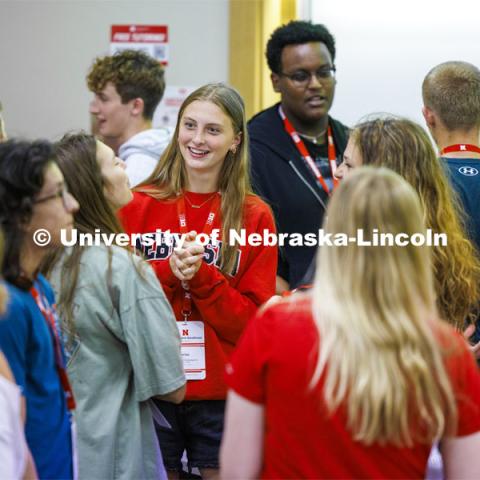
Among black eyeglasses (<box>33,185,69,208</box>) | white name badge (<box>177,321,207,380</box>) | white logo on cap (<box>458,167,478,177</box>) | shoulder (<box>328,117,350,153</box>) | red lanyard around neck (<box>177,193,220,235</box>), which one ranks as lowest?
white name badge (<box>177,321,207,380</box>)

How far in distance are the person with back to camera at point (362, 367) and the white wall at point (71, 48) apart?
3.81 meters

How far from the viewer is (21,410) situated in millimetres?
1701

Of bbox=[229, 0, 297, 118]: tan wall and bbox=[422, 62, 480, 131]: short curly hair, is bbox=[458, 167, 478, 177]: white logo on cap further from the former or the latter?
bbox=[229, 0, 297, 118]: tan wall

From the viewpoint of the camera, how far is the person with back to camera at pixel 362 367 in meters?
1.51

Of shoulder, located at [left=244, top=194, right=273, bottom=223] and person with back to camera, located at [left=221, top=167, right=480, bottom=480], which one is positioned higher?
shoulder, located at [left=244, top=194, right=273, bottom=223]

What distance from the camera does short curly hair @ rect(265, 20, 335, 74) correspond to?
368cm

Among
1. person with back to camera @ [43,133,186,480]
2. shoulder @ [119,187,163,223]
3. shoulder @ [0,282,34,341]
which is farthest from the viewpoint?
shoulder @ [119,187,163,223]

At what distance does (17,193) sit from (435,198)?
107 cm

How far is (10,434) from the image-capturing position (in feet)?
5.20

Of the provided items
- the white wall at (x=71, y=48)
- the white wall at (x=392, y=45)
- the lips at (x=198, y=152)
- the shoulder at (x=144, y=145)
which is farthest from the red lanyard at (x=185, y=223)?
the white wall at (x=71, y=48)

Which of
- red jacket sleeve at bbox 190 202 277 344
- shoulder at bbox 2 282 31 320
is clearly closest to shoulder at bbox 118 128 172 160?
red jacket sleeve at bbox 190 202 277 344

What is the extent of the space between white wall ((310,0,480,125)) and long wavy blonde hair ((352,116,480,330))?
228cm

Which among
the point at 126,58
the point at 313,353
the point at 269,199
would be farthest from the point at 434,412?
the point at 126,58

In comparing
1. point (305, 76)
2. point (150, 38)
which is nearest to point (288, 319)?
point (305, 76)
